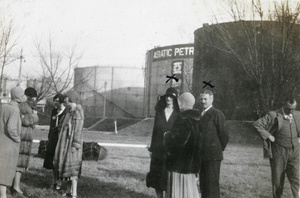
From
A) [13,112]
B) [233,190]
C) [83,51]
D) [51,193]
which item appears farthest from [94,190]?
[83,51]

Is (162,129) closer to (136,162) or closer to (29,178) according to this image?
(29,178)

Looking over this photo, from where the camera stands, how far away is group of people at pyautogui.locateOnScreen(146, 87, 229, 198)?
4102 mm

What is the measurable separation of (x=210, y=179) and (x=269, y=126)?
1642 mm

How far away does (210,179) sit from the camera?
4715mm

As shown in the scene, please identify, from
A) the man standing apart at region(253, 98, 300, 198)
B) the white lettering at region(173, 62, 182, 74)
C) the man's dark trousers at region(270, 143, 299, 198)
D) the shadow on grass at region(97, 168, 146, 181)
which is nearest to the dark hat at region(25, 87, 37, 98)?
the shadow on grass at region(97, 168, 146, 181)

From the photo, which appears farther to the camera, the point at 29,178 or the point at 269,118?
the point at 29,178

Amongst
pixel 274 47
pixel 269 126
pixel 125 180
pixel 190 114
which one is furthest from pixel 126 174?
pixel 274 47

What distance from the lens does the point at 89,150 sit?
9.53 meters

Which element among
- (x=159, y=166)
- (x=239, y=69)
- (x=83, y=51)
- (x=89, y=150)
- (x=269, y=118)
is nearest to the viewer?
(x=159, y=166)

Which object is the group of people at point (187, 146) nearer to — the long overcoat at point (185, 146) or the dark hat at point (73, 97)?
the long overcoat at point (185, 146)

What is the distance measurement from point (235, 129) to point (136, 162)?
42.6ft

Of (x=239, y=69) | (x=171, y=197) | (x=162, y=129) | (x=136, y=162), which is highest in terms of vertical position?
(x=239, y=69)

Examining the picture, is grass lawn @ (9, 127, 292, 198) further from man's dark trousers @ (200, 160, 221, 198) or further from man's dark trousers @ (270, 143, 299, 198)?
man's dark trousers @ (200, 160, 221, 198)

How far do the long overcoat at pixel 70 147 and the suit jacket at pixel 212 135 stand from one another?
2074 mm
